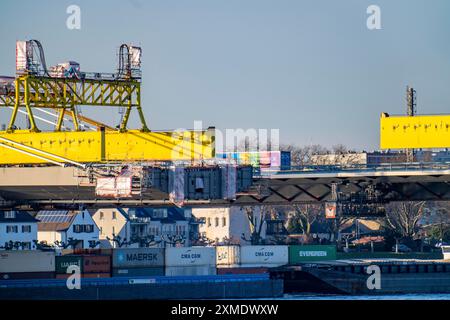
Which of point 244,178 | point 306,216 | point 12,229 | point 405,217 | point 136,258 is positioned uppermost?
point 244,178

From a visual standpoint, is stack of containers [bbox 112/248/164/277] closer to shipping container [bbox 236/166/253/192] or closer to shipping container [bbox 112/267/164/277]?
shipping container [bbox 112/267/164/277]

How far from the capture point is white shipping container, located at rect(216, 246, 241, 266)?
114 meters

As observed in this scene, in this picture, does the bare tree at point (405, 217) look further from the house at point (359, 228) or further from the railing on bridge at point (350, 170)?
the railing on bridge at point (350, 170)

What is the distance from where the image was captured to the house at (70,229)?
508 ft

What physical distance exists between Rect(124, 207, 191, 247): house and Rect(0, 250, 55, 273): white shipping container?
61.5 m

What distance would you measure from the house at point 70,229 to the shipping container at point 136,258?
44.5 meters

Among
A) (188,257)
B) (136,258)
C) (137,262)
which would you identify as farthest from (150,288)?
(188,257)

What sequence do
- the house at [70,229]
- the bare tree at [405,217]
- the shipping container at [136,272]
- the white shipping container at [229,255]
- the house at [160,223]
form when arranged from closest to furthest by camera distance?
1. the shipping container at [136,272]
2. the white shipping container at [229,255]
3. the house at [70,229]
4. the bare tree at [405,217]
5. the house at [160,223]

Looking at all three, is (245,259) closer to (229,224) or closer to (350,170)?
(350,170)

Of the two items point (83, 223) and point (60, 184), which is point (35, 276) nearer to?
point (60, 184)

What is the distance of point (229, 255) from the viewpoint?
114438mm

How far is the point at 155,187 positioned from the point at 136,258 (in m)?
34.0

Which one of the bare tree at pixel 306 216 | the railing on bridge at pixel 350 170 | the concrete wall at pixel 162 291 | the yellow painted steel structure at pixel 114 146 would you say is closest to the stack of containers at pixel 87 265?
the concrete wall at pixel 162 291
